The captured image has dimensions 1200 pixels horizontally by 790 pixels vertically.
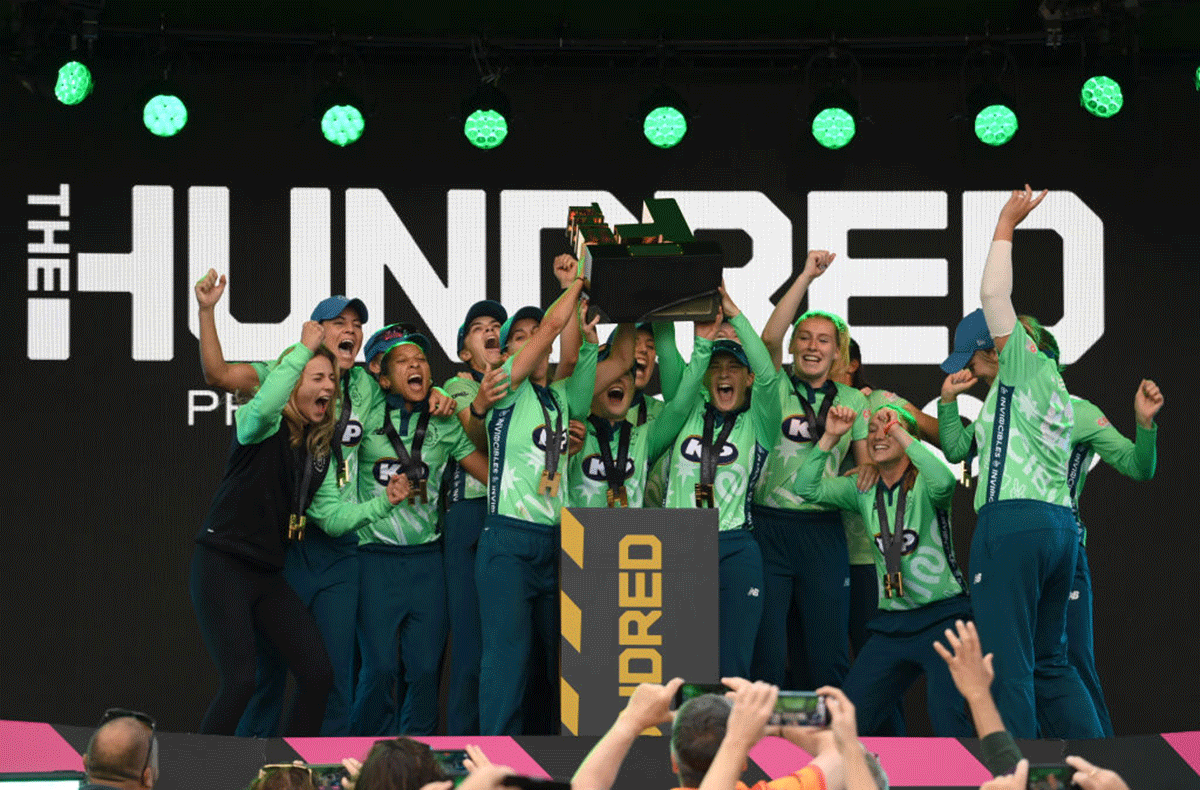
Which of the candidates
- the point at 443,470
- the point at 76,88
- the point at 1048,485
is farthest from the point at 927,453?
the point at 76,88

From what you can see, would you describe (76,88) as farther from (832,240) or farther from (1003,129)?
(1003,129)

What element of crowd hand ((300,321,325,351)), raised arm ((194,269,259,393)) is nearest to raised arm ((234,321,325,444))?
crowd hand ((300,321,325,351))

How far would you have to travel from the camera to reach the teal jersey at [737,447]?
6.67m

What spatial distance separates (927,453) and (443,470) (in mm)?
2015

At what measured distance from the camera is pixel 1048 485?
591 cm

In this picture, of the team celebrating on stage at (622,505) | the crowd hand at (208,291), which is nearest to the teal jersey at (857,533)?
the team celebrating on stage at (622,505)

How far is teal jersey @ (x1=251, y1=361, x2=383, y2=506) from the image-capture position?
6.71 m

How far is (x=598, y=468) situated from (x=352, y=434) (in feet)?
3.33

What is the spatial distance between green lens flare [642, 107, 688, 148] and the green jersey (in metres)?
2.59

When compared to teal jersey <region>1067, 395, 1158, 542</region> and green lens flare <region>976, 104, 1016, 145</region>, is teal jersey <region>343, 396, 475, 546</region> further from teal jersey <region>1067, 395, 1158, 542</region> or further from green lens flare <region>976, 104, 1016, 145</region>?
green lens flare <region>976, 104, 1016, 145</region>

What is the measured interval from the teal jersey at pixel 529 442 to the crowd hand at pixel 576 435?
14 centimetres

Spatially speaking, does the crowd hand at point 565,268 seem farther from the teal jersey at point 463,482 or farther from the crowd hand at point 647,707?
the crowd hand at point 647,707

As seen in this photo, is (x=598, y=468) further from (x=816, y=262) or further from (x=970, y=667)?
(x=970, y=667)

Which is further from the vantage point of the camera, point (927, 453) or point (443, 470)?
point (443, 470)
